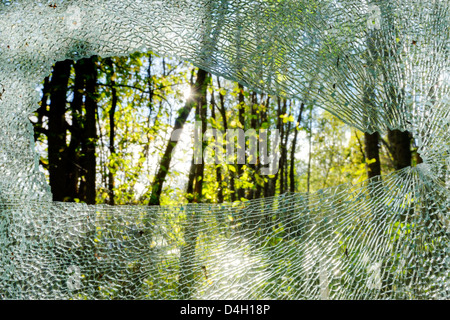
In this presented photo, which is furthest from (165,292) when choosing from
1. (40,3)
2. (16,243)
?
(40,3)

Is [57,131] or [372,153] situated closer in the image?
[57,131]

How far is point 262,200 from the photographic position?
0.76 metres

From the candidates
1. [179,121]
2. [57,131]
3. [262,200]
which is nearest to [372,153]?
[179,121]

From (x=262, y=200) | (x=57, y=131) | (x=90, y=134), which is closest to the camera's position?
(x=262, y=200)

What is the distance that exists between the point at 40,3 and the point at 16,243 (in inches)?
21.6

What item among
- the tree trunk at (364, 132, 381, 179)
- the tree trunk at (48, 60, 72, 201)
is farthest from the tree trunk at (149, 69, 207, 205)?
the tree trunk at (364, 132, 381, 179)

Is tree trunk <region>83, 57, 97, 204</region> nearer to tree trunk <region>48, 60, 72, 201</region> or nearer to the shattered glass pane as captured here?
tree trunk <region>48, 60, 72, 201</region>

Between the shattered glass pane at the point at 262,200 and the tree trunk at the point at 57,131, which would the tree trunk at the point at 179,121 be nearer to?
the tree trunk at the point at 57,131

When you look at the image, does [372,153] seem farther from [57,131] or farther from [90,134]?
[57,131]

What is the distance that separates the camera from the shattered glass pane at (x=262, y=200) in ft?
2.03

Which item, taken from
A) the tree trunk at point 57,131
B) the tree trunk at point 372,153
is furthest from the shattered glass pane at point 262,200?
the tree trunk at point 372,153

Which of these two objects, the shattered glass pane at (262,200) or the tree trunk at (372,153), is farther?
the tree trunk at (372,153)

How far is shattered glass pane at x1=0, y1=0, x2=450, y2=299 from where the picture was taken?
620 millimetres
